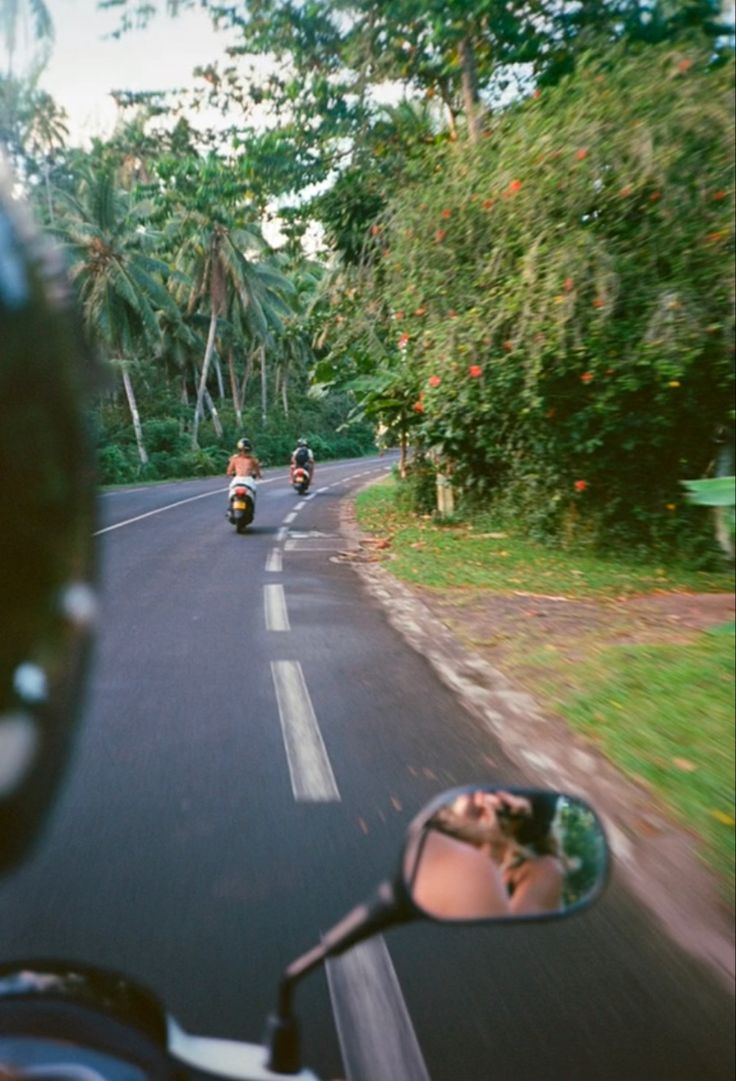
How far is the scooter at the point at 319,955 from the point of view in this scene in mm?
1199

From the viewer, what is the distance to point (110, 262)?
3178 centimetres

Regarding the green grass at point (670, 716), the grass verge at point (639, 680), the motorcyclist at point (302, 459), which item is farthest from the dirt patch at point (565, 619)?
the motorcyclist at point (302, 459)

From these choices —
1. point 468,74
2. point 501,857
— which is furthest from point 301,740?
point 468,74

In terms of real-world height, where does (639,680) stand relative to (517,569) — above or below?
above

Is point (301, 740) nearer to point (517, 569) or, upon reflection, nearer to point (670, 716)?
point (670, 716)

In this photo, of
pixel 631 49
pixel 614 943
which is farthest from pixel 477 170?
pixel 614 943

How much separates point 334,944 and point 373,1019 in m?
1.42

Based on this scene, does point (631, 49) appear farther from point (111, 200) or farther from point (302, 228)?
point (111, 200)

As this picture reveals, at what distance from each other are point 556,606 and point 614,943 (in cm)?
605

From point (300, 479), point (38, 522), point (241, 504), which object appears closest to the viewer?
point (38, 522)

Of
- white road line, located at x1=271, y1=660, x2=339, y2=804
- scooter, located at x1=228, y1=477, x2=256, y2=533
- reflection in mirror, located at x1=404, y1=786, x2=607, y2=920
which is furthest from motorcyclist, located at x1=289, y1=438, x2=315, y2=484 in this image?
reflection in mirror, located at x1=404, y1=786, x2=607, y2=920

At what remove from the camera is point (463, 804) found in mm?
1267

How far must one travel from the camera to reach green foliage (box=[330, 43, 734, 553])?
9445mm

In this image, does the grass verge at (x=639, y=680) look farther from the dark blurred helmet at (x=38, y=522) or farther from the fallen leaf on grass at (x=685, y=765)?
the dark blurred helmet at (x=38, y=522)
